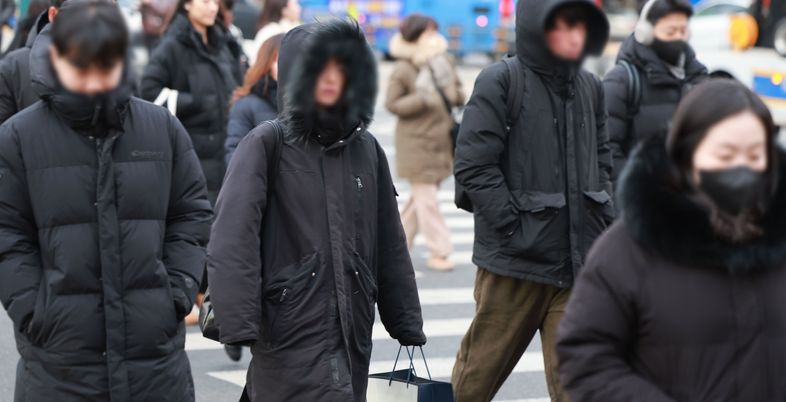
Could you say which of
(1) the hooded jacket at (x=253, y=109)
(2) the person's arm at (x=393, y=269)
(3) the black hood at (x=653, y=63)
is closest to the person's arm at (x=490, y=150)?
(2) the person's arm at (x=393, y=269)

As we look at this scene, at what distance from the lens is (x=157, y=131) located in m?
4.42

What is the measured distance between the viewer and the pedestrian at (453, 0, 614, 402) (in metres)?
5.33

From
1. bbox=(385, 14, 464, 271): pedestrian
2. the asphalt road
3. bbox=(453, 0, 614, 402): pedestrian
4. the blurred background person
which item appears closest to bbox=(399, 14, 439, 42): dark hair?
bbox=(385, 14, 464, 271): pedestrian

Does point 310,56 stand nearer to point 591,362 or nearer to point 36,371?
point 36,371

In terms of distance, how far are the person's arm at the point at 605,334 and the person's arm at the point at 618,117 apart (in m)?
3.74

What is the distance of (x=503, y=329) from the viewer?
5.44 metres

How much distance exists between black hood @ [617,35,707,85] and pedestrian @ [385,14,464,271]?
3.24m

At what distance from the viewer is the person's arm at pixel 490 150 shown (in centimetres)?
536

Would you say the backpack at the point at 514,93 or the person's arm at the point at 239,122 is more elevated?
the backpack at the point at 514,93

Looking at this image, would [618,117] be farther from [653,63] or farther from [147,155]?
[147,155]

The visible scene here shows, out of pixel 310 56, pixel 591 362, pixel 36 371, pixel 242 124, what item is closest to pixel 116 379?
pixel 36 371

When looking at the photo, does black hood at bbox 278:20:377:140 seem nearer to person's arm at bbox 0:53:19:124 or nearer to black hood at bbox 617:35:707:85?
person's arm at bbox 0:53:19:124

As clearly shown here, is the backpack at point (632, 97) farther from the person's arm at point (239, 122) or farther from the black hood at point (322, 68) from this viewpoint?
the black hood at point (322, 68)

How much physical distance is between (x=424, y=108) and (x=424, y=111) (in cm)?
4
